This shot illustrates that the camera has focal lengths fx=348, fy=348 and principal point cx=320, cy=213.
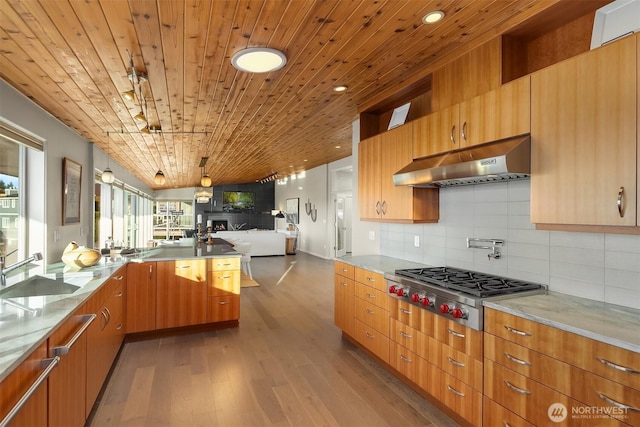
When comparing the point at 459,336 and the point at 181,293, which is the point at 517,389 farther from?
the point at 181,293

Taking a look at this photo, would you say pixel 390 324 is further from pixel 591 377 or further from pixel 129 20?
pixel 129 20

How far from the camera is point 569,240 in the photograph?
218cm

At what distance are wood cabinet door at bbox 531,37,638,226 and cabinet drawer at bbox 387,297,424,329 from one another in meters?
1.05

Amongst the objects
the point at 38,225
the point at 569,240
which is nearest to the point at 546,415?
the point at 569,240

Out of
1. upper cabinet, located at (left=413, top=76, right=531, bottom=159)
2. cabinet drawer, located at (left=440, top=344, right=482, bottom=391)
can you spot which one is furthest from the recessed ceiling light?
cabinet drawer, located at (left=440, top=344, right=482, bottom=391)

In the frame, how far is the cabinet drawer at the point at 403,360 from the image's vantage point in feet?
8.61

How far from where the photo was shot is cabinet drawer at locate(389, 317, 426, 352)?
262 cm

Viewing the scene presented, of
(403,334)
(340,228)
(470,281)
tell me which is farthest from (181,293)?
(340,228)

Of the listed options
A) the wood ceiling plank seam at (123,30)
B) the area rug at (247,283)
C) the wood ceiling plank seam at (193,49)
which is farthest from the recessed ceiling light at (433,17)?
the area rug at (247,283)

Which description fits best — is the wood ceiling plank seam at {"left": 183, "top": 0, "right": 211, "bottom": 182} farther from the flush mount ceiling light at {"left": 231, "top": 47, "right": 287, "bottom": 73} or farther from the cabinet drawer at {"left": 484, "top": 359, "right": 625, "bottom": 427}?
the cabinet drawer at {"left": 484, "top": 359, "right": 625, "bottom": 427}

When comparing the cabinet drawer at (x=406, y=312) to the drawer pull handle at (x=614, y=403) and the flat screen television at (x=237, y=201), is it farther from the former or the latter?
the flat screen television at (x=237, y=201)

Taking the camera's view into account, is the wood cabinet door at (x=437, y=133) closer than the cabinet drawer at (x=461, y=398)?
No

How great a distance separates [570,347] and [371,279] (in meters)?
1.73

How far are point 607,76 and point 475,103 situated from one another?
2.63 ft
